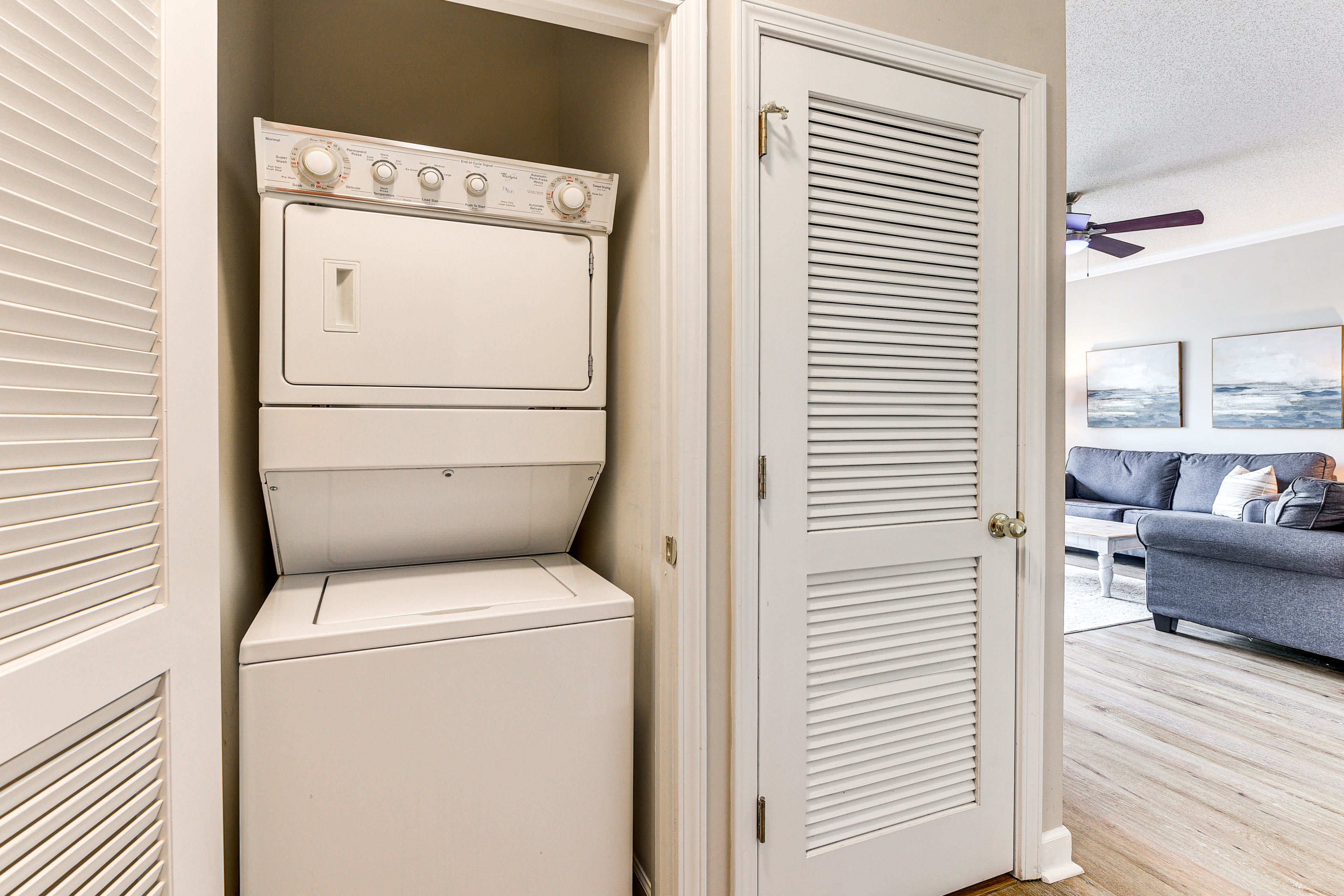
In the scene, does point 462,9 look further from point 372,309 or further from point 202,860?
point 202,860

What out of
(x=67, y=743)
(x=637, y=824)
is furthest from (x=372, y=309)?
(x=637, y=824)

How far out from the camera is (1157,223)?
12.4 ft

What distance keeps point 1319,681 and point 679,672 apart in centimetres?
318

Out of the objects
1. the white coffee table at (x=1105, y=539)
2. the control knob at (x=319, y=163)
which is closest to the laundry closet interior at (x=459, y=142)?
the control knob at (x=319, y=163)

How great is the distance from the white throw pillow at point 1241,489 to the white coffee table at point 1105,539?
1.82 ft

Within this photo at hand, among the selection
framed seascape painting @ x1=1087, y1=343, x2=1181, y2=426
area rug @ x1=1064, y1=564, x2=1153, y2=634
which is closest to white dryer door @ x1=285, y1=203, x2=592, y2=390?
area rug @ x1=1064, y1=564, x2=1153, y2=634

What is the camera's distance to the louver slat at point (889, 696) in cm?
144

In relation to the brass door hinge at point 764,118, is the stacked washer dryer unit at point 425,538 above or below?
below

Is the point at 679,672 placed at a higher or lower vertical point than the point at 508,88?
lower

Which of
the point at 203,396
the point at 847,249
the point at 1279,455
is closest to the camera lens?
the point at 203,396

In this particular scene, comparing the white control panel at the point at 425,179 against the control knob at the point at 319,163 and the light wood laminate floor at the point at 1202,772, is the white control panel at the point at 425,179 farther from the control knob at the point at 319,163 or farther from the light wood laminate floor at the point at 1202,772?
the light wood laminate floor at the point at 1202,772

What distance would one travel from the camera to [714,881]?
1361mm

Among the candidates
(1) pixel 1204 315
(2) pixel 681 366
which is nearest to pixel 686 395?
(2) pixel 681 366

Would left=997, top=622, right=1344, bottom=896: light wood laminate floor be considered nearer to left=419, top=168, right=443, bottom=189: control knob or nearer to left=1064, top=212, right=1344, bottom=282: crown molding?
left=419, top=168, right=443, bottom=189: control knob
